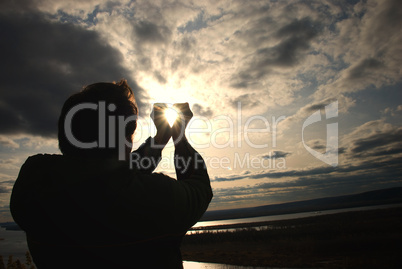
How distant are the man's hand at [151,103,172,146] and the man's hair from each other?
0.15 m

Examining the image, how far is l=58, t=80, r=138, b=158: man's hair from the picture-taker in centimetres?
108

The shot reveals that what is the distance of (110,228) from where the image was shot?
860 mm

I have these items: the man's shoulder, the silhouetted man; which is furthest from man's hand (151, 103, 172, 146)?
the man's shoulder

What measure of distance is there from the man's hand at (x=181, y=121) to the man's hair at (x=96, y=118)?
0.68ft

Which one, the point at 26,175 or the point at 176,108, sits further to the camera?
the point at 176,108

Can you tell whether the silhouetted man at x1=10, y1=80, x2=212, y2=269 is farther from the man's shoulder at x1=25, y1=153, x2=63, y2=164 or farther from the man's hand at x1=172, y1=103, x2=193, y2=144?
the man's hand at x1=172, y1=103, x2=193, y2=144

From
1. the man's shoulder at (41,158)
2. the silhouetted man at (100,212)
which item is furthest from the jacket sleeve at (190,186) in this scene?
the man's shoulder at (41,158)

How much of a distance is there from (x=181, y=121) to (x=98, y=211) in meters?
0.59

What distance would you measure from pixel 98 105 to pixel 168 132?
14.4 inches

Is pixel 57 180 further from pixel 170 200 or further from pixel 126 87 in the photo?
pixel 126 87

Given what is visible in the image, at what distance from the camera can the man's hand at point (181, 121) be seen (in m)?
1.23

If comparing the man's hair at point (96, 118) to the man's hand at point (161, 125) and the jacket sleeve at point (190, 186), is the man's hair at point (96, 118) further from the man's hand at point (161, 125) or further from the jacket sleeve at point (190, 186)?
the jacket sleeve at point (190, 186)

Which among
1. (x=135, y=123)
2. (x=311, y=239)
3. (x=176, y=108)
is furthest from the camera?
(x=311, y=239)

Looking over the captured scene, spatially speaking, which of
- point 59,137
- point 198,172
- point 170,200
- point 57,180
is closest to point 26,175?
point 57,180
